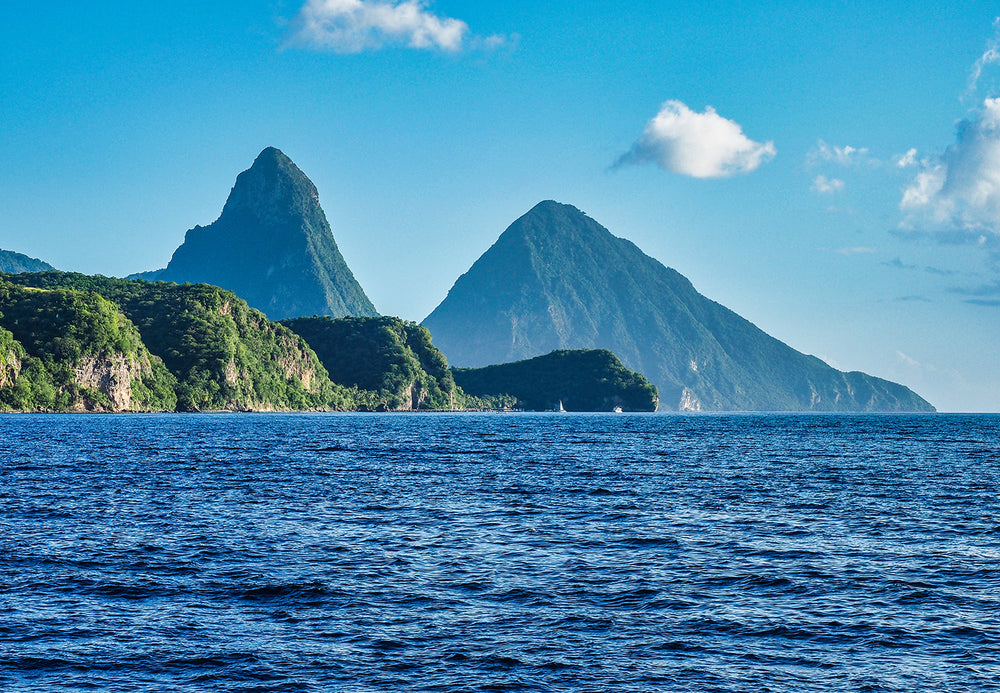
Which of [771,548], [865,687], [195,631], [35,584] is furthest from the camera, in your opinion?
[771,548]

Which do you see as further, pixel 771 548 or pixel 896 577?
pixel 771 548

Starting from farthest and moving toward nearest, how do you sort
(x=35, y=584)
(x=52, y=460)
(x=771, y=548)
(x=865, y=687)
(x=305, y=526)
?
(x=52, y=460) < (x=305, y=526) < (x=771, y=548) < (x=35, y=584) < (x=865, y=687)

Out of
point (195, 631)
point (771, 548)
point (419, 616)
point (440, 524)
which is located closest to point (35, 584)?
point (195, 631)

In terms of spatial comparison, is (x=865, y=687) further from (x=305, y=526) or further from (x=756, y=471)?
(x=756, y=471)

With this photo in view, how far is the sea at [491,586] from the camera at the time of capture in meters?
20.3

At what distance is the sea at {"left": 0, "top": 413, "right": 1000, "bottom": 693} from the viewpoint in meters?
20.3

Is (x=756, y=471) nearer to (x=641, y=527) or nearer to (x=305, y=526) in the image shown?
(x=641, y=527)

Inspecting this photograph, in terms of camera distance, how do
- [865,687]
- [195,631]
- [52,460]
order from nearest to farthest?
[865,687], [195,631], [52,460]

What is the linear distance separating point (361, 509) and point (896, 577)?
2526 centimetres

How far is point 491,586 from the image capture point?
2828 centimetres

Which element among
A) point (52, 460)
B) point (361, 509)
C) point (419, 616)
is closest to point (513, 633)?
point (419, 616)

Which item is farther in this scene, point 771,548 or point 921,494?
point 921,494

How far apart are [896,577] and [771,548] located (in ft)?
19.6

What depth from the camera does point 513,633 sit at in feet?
76.0
